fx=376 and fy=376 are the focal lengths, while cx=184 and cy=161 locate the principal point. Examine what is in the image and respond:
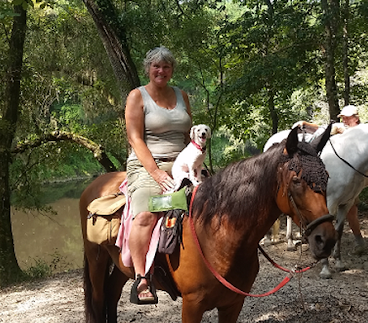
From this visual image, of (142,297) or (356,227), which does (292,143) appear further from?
(356,227)

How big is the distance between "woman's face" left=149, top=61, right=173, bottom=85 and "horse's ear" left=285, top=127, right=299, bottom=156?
1.10 meters

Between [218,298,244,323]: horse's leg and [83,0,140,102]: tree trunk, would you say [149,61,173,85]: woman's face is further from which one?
[83,0,140,102]: tree trunk

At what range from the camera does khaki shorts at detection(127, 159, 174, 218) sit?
2498 mm

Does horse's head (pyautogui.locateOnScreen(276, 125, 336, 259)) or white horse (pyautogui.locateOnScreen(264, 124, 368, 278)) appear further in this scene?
white horse (pyautogui.locateOnScreen(264, 124, 368, 278))

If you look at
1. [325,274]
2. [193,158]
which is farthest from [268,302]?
[193,158]

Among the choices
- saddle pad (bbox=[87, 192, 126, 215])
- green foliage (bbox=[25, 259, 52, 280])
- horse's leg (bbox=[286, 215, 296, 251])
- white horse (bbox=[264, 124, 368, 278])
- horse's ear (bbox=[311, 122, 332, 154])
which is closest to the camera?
horse's ear (bbox=[311, 122, 332, 154])

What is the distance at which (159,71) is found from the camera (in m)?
2.62

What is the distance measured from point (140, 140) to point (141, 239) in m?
0.66

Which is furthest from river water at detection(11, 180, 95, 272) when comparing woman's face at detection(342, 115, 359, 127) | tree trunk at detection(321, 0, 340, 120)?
woman's face at detection(342, 115, 359, 127)

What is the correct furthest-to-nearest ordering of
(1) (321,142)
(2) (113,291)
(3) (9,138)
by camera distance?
1. (3) (9,138)
2. (2) (113,291)
3. (1) (321,142)

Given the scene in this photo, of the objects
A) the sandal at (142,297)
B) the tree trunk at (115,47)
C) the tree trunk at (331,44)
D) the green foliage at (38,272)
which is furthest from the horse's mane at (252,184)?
the green foliage at (38,272)

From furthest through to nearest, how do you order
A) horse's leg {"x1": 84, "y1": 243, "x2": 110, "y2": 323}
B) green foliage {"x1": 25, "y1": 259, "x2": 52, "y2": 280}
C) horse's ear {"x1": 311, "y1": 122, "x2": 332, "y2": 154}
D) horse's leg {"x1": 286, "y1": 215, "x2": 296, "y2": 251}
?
1. green foliage {"x1": 25, "y1": 259, "x2": 52, "y2": 280}
2. horse's leg {"x1": 286, "y1": 215, "x2": 296, "y2": 251}
3. horse's leg {"x1": 84, "y1": 243, "x2": 110, "y2": 323}
4. horse's ear {"x1": 311, "y1": 122, "x2": 332, "y2": 154}

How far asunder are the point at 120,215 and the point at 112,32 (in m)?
4.21

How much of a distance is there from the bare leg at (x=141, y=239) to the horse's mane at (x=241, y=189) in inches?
12.9
